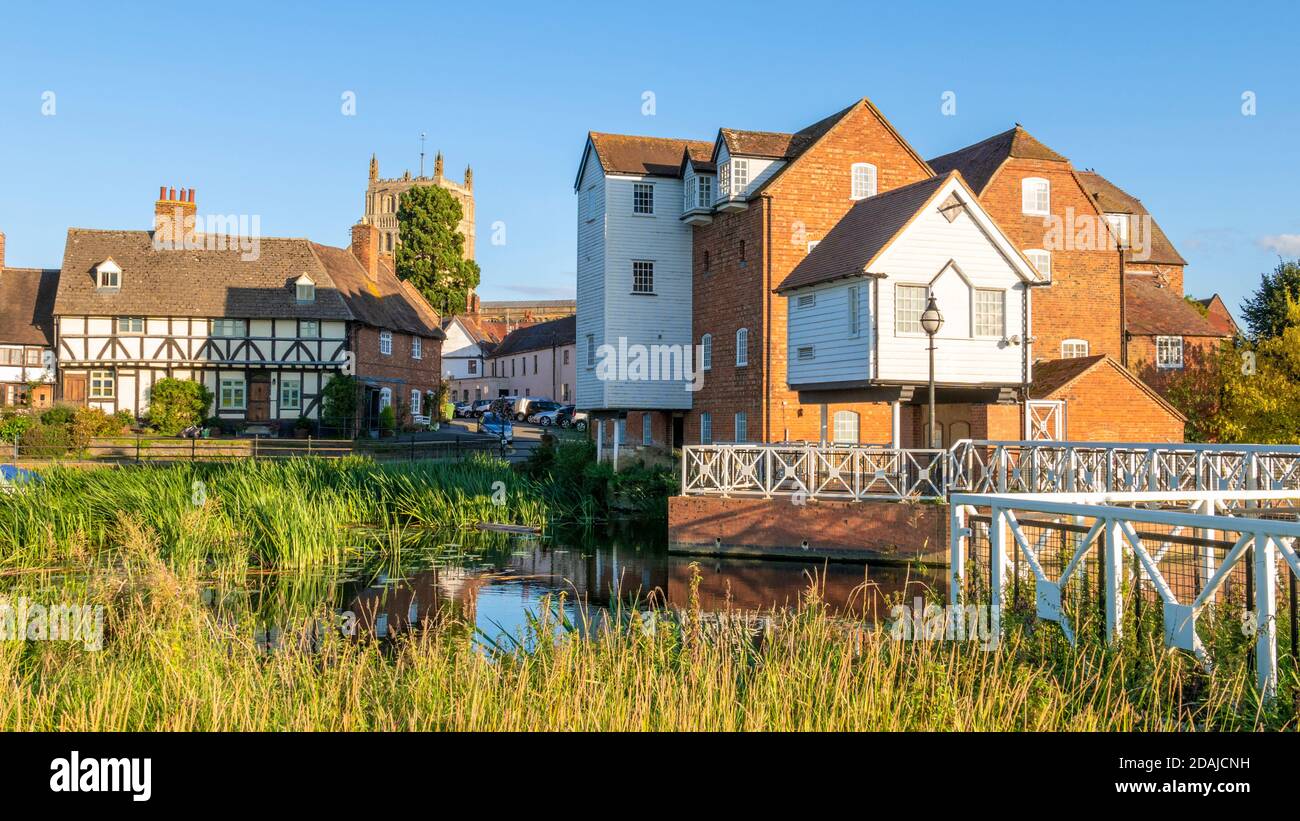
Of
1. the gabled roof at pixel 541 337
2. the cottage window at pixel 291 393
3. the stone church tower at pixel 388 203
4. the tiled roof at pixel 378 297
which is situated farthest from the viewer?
the stone church tower at pixel 388 203

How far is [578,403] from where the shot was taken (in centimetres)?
3809

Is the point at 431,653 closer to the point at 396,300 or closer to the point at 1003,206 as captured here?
the point at 1003,206

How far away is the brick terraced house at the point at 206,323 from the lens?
168 ft

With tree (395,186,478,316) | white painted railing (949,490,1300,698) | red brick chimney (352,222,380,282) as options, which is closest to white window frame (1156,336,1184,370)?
white painted railing (949,490,1300,698)

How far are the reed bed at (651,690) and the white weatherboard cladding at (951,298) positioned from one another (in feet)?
55.1

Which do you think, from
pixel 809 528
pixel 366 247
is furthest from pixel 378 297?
pixel 809 528

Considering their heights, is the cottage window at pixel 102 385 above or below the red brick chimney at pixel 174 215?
below

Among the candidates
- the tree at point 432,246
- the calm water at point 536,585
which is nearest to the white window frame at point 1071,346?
the calm water at point 536,585

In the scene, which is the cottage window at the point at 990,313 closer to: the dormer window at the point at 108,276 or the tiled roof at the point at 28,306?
the dormer window at the point at 108,276

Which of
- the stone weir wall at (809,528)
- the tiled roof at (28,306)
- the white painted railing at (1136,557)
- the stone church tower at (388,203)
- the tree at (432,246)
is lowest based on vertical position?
the stone weir wall at (809,528)
